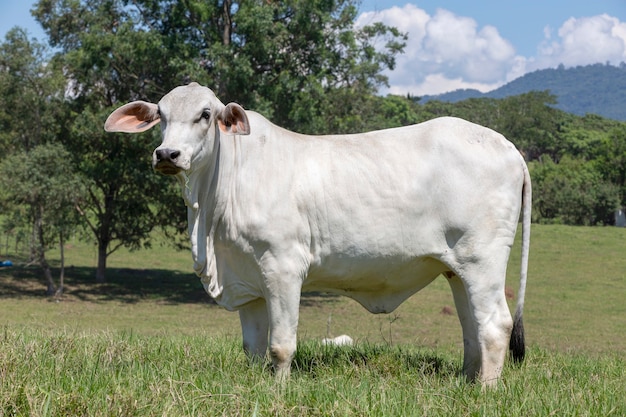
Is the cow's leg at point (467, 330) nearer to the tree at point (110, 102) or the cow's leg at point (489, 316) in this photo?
the cow's leg at point (489, 316)

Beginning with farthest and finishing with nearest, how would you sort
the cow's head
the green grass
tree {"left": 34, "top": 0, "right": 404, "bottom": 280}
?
tree {"left": 34, "top": 0, "right": 404, "bottom": 280}
the cow's head
the green grass

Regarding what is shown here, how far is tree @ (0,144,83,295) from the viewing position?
18.7 meters

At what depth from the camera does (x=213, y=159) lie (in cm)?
541

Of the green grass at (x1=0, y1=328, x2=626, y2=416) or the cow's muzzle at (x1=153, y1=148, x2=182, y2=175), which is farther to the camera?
the cow's muzzle at (x1=153, y1=148, x2=182, y2=175)

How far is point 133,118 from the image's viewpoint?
5.62 meters

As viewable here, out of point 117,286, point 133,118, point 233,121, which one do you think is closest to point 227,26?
point 117,286

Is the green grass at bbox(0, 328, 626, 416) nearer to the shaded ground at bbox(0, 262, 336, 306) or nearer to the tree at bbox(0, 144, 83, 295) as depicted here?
A: the tree at bbox(0, 144, 83, 295)

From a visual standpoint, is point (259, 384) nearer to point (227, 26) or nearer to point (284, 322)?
point (284, 322)

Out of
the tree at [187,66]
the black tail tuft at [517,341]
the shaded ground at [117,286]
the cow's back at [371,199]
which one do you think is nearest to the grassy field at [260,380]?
the black tail tuft at [517,341]

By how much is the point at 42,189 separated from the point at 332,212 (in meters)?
15.0

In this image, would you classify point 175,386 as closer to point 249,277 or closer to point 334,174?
point 249,277

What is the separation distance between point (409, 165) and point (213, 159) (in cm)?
136

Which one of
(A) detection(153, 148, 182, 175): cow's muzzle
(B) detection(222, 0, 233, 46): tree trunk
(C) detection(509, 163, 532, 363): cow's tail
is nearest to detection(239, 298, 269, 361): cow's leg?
(A) detection(153, 148, 182, 175): cow's muzzle

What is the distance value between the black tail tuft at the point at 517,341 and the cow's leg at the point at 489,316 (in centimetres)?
29
